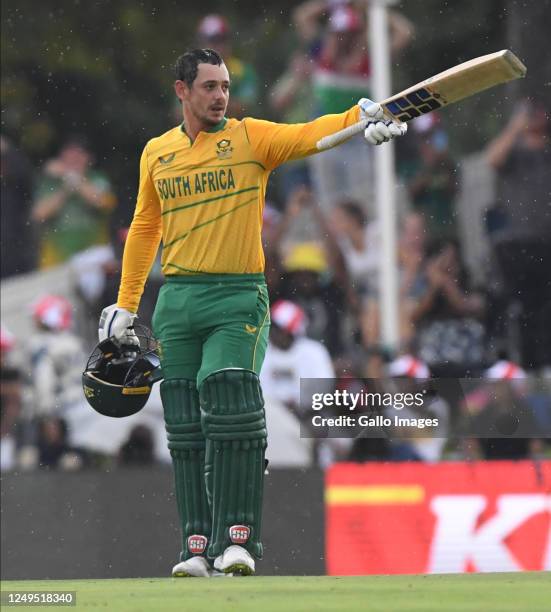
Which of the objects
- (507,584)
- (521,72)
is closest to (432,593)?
(507,584)

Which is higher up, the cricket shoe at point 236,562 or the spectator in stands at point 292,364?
the spectator in stands at point 292,364

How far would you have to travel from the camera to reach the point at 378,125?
5664 millimetres

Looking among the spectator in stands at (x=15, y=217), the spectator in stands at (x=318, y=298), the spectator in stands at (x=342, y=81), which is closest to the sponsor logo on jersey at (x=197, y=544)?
the spectator in stands at (x=318, y=298)

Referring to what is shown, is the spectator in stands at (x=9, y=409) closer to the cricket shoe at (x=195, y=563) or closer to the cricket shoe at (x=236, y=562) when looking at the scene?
the cricket shoe at (x=195, y=563)

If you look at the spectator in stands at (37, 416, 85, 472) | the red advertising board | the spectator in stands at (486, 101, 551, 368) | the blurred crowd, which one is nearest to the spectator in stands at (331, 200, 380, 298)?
the blurred crowd

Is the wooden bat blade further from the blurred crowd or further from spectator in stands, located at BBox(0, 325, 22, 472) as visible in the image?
spectator in stands, located at BBox(0, 325, 22, 472)

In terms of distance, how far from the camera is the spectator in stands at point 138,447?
33.2 feet

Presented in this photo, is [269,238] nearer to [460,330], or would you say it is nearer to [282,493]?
[460,330]

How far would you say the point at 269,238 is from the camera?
11.1 m

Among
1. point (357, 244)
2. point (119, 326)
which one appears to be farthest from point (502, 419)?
point (119, 326)

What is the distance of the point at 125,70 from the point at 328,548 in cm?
595

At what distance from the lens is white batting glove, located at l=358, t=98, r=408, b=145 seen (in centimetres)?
566

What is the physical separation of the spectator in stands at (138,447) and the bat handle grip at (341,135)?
4584mm

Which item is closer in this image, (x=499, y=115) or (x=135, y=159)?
(x=135, y=159)
